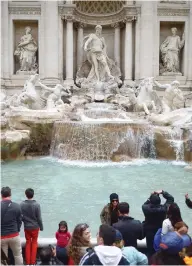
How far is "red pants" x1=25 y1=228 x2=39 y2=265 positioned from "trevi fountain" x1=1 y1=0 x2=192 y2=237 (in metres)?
1.07

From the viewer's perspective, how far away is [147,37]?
16703 millimetres

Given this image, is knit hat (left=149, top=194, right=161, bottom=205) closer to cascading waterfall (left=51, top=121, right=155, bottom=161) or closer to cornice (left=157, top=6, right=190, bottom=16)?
cascading waterfall (left=51, top=121, right=155, bottom=161)

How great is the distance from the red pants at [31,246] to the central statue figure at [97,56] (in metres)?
13.0

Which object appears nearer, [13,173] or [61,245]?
[61,245]

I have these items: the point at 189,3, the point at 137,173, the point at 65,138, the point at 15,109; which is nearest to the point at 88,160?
the point at 65,138

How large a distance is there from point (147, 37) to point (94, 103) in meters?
4.39

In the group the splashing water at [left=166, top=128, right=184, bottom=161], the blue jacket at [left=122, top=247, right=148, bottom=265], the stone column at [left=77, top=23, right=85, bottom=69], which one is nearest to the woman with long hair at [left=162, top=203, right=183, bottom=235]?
the blue jacket at [left=122, top=247, right=148, bottom=265]

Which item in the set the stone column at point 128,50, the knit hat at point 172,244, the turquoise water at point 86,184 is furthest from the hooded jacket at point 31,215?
the stone column at point 128,50

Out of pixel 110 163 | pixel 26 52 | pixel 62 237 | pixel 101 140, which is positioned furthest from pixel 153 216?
pixel 26 52

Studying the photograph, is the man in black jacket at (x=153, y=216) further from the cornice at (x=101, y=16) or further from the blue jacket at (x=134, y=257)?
the cornice at (x=101, y=16)

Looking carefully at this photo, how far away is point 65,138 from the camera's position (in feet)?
38.2

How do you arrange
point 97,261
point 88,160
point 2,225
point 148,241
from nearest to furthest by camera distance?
point 97,261 → point 2,225 → point 148,241 → point 88,160

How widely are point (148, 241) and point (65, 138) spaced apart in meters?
7.90

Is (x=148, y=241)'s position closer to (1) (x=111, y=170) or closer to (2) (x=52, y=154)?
(1) (x=111, y=170)
